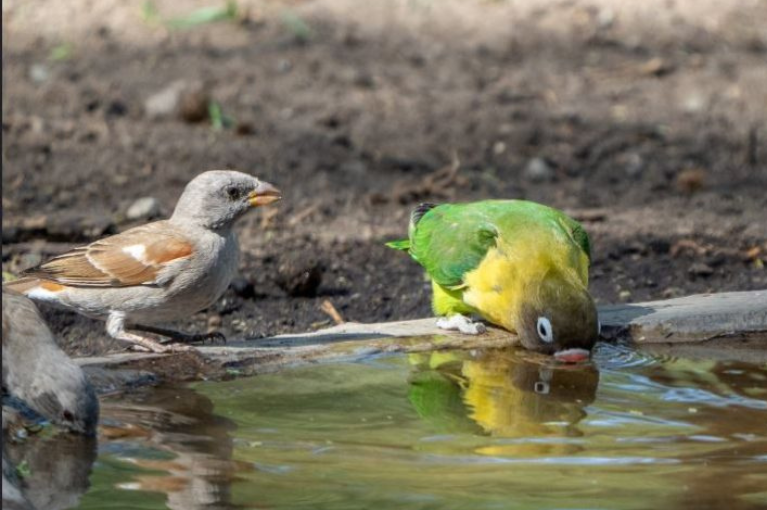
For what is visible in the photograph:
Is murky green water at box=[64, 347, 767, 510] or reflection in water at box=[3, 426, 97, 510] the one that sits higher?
reflection in water at box=[3, 426, 97, 510]

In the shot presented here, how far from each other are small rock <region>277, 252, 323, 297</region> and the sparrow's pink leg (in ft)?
5.15

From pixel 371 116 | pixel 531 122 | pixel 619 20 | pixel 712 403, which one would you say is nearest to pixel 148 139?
pixel 371 116

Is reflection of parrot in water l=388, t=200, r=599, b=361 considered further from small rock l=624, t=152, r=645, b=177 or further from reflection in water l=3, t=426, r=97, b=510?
small rock l=624, t=152, r=645, b=177

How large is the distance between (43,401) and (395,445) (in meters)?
1.17

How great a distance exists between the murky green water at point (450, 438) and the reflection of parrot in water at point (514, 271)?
0.18 meters

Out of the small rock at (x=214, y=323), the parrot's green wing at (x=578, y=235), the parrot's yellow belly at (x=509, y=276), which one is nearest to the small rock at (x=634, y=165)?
the parrot's green wing at (x=578, y=235)

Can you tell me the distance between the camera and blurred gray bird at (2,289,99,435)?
4.62 m

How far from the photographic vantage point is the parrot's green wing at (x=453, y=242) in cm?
662

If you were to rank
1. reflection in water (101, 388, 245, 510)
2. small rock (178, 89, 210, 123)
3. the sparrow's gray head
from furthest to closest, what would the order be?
small rock (178, 89, 210, 123)
the sparrow's gray head
reflection in water (101, 388, 245, 510)

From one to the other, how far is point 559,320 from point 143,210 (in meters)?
3.59

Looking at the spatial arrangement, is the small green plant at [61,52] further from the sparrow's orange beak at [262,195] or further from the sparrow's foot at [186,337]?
the sparrow's orange beak at [262,195]

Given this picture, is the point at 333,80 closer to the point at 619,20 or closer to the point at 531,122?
the point at 531,122

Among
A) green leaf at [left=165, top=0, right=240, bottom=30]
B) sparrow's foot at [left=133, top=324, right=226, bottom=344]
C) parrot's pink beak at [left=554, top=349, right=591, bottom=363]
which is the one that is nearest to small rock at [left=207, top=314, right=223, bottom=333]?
sparrow's foot at [left=133, top=324, right=226, bottom=344]

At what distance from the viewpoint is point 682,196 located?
31.9 ft
